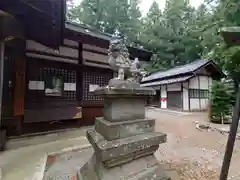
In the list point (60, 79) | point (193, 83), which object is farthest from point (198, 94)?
point (60, 79)

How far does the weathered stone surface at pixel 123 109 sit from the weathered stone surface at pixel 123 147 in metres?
0.33

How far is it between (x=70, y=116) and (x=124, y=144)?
189 inches

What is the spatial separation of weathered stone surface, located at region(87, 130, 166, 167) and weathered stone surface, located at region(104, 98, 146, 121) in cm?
33

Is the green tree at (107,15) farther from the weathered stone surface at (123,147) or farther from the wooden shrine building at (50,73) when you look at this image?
the weathered stone surface at (123,147)

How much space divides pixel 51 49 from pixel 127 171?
549 cm

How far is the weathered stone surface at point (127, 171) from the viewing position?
2420 mm

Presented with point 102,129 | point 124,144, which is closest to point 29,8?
point 102,129

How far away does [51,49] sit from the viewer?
21.0ft

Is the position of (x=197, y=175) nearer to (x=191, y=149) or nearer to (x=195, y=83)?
(x=191, y=149)

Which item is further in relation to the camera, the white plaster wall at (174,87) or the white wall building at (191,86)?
the white plaster wall at (174,87)

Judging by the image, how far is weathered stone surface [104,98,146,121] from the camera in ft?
8.64

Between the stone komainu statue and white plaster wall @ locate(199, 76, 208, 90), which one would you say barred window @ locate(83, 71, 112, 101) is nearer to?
the stone komainu statue

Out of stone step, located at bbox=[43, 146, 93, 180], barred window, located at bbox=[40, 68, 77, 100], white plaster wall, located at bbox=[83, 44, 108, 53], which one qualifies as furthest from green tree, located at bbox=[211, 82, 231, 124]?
stone step, located at bbox=[43, 146, 93, 180]

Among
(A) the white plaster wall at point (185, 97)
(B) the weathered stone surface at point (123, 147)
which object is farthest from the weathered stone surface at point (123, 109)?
(A) the white plaster wall at point (185, 97)
